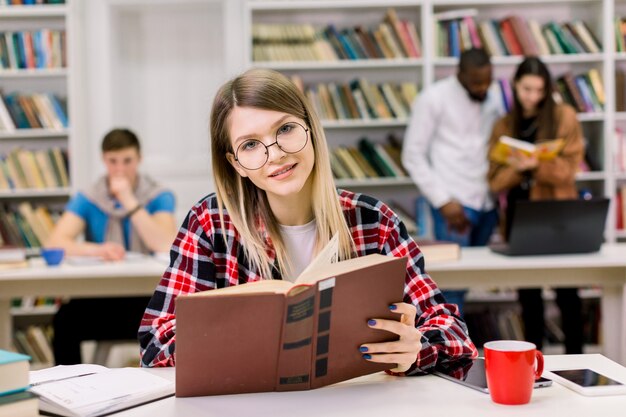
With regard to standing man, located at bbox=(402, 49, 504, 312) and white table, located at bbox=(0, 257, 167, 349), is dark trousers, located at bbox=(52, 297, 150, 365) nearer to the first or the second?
white table, located at bbox=(0, 257, 167, 349)

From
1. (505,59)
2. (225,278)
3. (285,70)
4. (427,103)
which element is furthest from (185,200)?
(225,278)

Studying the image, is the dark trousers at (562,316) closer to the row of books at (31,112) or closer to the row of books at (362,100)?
the row of books at (362,100)

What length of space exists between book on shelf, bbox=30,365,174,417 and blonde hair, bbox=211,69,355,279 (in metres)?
0.34

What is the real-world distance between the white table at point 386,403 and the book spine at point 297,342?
0.02 metres

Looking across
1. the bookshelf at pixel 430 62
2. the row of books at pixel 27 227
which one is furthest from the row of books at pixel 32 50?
the bookshelf at pixel 430 62

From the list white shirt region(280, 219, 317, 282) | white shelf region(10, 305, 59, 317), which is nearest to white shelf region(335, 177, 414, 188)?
white shelf region(10, 305, 59, 317)

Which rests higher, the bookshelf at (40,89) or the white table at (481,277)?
the bookshelf at (40,89)

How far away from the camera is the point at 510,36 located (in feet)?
14.7

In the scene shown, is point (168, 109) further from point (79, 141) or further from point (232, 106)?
point (232, 106)

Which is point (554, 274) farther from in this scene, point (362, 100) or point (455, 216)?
point (362, 100)

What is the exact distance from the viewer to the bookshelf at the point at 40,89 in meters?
4.50

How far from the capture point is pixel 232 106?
1.53 meters

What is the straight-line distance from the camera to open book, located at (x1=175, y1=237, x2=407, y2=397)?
117 centimetres

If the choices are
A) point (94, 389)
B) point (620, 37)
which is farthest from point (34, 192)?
point (94, 389)
